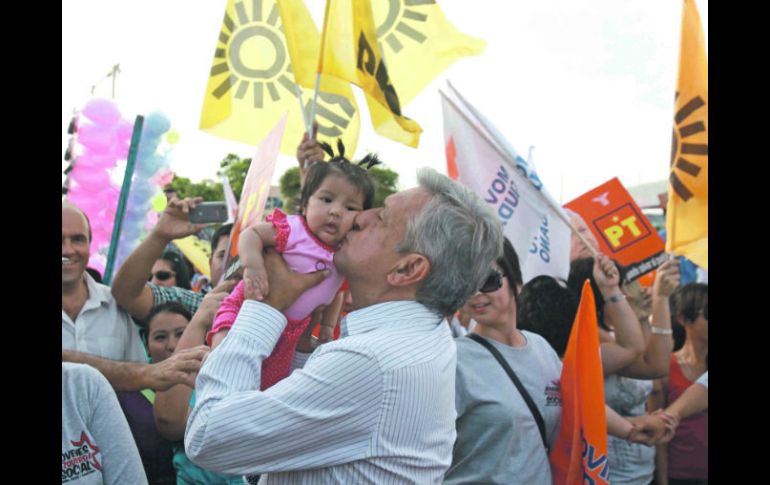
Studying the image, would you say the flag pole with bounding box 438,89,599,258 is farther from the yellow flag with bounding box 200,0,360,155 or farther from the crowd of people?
the yellow flag with bounding box 200,0,360,155

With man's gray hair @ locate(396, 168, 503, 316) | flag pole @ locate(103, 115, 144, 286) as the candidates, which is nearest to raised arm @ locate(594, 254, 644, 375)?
man's gray hair @ locate(396, 168, 503, 316)

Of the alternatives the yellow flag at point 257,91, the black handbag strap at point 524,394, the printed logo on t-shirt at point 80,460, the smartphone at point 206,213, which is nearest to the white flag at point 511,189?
the yellow flag at point 257,91

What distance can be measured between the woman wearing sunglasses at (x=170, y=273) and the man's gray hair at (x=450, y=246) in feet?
14.2

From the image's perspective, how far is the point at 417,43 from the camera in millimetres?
5125

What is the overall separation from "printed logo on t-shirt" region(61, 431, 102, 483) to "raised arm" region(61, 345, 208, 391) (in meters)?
0.33

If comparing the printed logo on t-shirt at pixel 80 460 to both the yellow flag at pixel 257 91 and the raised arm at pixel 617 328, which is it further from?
the raised arm at pixel 617 328

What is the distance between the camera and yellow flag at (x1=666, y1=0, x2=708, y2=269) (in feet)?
17.4

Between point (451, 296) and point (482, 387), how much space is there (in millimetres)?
1117

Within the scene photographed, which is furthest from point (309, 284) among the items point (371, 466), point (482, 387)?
point (482, 387)

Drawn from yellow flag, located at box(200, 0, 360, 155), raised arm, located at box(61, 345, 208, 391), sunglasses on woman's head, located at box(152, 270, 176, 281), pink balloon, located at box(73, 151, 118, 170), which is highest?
yellow flag, located at box(200, 0, 360, 155)

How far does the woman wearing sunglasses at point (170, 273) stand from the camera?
624cm

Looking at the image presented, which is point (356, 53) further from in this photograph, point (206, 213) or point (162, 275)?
point (162, 275)

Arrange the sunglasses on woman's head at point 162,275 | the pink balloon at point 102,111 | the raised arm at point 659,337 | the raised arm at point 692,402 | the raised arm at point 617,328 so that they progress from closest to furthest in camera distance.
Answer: the raised arm at point 617,328 < the raised arm at point 659,337 < the raised arm at point 692,402 < the pink balloon at point 102,111 < the sunglasses on woman's head at point 162,275

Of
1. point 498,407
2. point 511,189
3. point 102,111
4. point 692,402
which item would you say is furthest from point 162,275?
point 692,402
